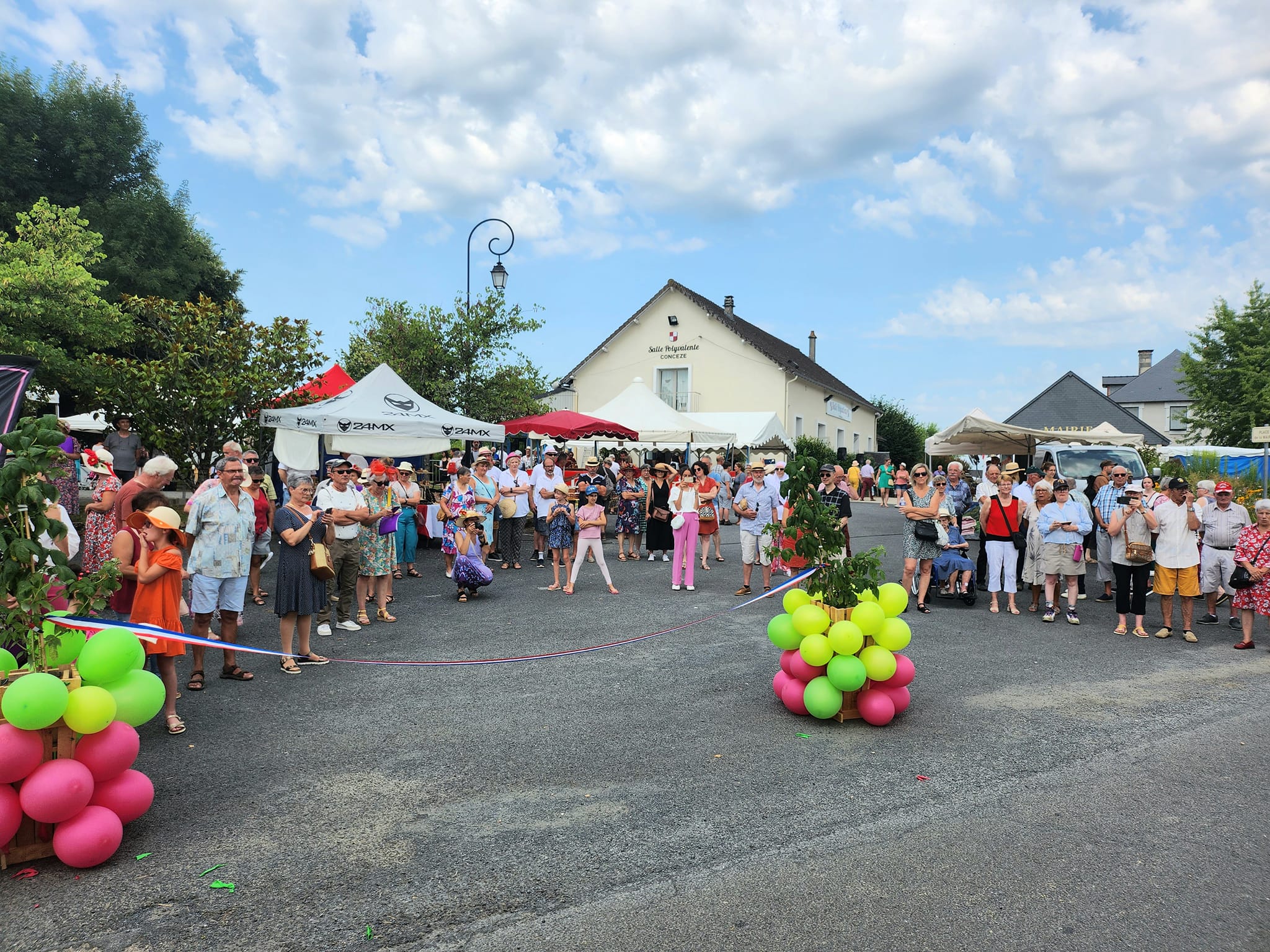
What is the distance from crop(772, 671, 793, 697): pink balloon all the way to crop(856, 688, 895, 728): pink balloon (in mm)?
556

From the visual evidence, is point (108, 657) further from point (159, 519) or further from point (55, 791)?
point (159, 519)

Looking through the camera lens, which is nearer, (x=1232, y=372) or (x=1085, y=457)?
(x=1085, y=457)

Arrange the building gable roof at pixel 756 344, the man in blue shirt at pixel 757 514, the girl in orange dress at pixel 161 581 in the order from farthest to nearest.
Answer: the building gable roof at pixel 756 344 → the man in blue shirt at pixel 757 514 → the girl in orange dress at pixel 161 581

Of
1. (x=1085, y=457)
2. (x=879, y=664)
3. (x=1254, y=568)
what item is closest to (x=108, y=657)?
(x=879, y=664)

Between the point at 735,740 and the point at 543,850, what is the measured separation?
192 centimetres

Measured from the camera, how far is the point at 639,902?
11.1 ft

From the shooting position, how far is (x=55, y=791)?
11.7ft

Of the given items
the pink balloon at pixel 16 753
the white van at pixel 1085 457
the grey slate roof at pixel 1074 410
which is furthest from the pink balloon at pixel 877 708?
the grey slate roof at pixel 1074 410

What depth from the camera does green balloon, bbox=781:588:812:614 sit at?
607 cm

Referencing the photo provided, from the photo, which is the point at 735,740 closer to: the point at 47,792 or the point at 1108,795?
the point at 1108,795

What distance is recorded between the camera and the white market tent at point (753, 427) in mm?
27078

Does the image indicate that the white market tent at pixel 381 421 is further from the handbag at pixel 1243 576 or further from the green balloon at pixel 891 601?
the handbag at pixel 1243 576

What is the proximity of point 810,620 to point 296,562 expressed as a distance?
443 centimetres

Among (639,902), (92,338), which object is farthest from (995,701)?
(92,338)
